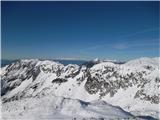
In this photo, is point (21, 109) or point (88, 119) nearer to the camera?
point (88, 119)

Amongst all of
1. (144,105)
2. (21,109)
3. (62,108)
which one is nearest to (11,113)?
(21,109)

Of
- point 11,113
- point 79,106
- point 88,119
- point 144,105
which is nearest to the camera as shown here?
point 88,119

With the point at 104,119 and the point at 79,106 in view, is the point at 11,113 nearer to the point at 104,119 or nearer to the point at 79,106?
the point at 79,106

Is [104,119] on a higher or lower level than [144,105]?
higher

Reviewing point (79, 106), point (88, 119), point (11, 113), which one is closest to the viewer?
point (88, 119)

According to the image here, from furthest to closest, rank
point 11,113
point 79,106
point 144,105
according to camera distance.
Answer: point 144,105
point 79,106
point 11,113

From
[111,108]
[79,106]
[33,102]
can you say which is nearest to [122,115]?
[111,108]

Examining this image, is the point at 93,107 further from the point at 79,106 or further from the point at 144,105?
the point at 144,105

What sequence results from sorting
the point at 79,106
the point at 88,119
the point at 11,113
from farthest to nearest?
the point at 79,106
the point at 11,113
the point at 88,119

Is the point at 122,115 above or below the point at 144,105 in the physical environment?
above
